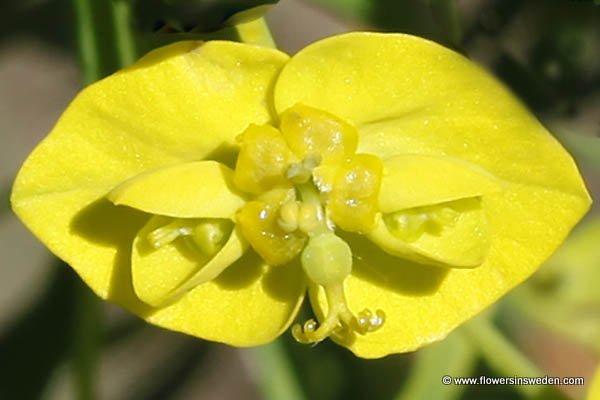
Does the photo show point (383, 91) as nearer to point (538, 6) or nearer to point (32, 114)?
point (538, 6)

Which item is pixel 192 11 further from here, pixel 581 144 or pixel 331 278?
pixel 581 144

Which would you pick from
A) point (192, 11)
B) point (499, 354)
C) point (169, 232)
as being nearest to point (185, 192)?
point (169, 232)

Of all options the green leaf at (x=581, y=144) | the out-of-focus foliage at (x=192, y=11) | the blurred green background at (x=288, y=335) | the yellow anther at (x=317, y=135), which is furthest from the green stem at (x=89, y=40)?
the green leaf at (x=581, y=144)

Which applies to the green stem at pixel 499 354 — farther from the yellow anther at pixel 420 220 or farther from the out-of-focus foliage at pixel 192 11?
the out-of-focus foliage at pixel 192 11

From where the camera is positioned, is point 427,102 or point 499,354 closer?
point 427,102

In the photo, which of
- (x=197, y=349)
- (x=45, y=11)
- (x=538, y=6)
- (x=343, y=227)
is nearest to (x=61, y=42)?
(x=45, y=11)

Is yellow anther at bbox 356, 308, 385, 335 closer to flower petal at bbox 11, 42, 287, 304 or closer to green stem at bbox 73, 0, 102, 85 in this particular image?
flower petal at bbox 11, 42, 287, 304
